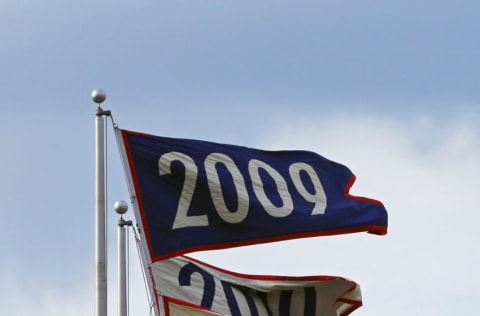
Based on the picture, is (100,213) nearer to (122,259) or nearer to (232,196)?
(232,196)

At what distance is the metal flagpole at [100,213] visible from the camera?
54.7 ft

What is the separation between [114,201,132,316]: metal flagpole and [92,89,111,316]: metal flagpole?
6292 mm

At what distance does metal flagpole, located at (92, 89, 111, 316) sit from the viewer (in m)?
16.7

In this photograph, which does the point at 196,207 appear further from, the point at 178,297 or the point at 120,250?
the point at 120,250

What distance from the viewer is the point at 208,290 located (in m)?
21.2

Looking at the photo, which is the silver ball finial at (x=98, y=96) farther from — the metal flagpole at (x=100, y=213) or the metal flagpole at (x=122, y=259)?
the metal flagpole at (x=122, y=259)

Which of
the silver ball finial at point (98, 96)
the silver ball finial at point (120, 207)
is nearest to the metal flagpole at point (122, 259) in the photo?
the silver ball finial at point (120, 207)

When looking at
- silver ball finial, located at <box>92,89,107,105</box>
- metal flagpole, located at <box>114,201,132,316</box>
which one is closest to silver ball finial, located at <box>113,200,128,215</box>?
metal flagpole, located at <box>114,201,132,316</box>

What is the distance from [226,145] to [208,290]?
2.77 meters

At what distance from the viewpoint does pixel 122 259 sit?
23.9 meters

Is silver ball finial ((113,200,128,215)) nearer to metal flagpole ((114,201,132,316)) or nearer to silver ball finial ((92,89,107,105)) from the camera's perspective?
metal flagpole ((114,201,132,316))

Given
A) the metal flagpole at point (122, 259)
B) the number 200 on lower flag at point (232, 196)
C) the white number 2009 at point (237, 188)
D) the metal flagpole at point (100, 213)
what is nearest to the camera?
the metal flagpole at point (100, 213)

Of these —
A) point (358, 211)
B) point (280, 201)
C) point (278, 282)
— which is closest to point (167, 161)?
point (280, 201)

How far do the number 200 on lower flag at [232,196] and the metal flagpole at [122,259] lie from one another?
14.6 ft
